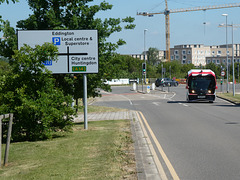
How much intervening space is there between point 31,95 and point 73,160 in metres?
4.28

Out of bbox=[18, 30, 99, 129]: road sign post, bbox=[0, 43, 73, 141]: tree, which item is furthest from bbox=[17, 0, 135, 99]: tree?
bbox=[0, 43, 73, 141]: tree

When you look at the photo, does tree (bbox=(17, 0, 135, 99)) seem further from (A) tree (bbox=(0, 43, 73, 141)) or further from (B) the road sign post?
(A) tree (bbox=(0, 43, 73, 141))

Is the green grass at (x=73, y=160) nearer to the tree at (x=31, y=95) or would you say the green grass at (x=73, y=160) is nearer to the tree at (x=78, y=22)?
the tree at (x=31, y=95)

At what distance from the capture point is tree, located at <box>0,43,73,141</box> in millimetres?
12359

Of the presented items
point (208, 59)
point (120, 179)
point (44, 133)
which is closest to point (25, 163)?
point (120, 179)

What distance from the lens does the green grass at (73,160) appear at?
7.43m

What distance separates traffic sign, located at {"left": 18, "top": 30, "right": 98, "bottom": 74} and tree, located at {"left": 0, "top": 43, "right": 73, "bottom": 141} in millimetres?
2889

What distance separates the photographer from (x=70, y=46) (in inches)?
630

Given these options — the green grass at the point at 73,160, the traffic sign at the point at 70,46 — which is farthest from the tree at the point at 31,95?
the traffic sign at the point at 70,46

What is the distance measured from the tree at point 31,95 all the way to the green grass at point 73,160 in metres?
0.66

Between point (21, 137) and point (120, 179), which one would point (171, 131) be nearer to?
point (21, 137)

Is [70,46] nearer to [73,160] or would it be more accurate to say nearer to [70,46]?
[70,46]

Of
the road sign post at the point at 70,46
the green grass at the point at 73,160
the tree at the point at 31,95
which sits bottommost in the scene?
the green grass at the point at 73,160

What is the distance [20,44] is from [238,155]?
9315mm
